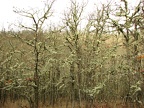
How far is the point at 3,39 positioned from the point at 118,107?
2373cm

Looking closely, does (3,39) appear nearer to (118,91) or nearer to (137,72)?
(118,91)

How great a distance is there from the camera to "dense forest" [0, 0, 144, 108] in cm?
1928

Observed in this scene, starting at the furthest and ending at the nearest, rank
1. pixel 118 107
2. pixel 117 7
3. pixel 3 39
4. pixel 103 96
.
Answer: pixel 3 39, pixel 103 96, pixel 118 107, pixel 117 7

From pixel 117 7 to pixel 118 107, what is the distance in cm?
1198

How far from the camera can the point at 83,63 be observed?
24906 millimetres

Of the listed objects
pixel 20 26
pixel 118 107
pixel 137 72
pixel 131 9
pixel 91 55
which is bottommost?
pixel 118 107

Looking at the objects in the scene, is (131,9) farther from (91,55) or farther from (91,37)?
(91,37)

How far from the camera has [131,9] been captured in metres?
19.7

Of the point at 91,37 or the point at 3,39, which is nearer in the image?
the point at 91,37

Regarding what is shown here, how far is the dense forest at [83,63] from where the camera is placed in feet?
63.3

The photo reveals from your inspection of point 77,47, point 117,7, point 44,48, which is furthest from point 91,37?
point 44,48

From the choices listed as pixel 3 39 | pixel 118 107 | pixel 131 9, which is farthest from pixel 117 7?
pixel 3 39

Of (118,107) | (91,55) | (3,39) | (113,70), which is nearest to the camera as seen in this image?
(113,70)

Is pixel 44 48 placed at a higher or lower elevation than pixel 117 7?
lower
